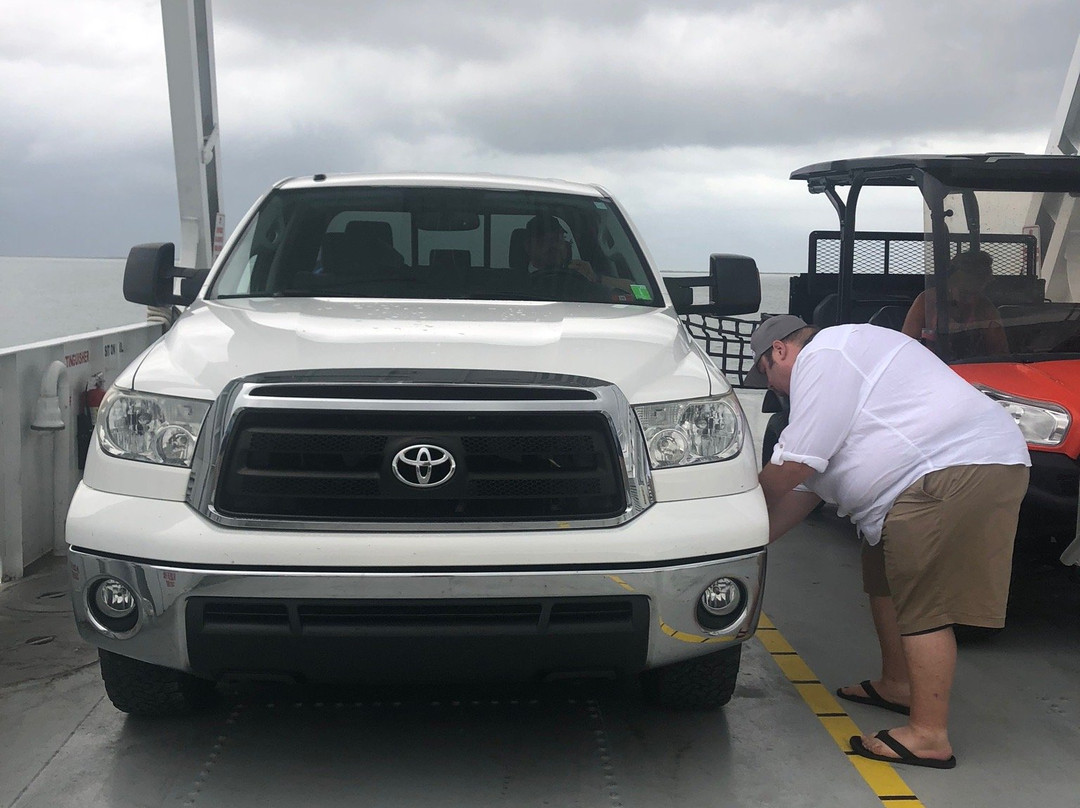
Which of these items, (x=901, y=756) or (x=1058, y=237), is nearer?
(x=901, y=756)

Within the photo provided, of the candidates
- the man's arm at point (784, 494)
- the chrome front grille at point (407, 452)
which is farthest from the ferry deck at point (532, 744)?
the chrome front grille at point (407, 452)

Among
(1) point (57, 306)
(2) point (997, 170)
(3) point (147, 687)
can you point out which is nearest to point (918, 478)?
(2) point (997, 170)

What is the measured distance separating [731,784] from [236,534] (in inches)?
61.6

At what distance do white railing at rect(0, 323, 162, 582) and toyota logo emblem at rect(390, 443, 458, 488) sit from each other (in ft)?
10.6

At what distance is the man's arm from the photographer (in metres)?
3.79

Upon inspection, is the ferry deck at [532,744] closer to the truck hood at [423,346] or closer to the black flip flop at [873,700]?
the black flip flop at [873,700]

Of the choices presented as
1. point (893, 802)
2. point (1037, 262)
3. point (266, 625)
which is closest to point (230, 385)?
point (266, 625)

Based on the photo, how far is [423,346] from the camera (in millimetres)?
3443

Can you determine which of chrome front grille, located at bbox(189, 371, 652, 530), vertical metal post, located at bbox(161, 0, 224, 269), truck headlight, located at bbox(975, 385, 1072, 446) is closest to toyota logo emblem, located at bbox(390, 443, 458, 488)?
chrome front grille, located at bbox(189, 371, 652, 530)

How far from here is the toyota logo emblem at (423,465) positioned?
3.22 m

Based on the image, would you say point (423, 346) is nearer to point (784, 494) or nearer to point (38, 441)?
point (784, 494)

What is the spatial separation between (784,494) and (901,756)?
85 centimetres

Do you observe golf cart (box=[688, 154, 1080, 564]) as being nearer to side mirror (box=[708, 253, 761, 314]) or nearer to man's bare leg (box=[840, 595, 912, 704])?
man's bare leg (box=[840, 595, 912, 704])

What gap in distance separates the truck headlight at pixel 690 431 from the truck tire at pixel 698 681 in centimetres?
69
